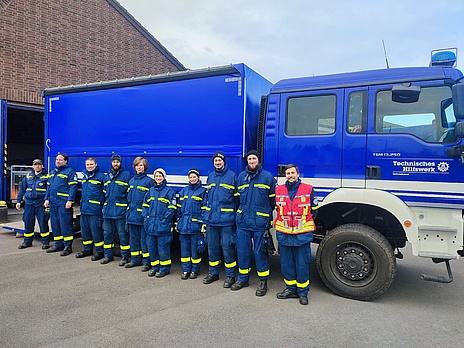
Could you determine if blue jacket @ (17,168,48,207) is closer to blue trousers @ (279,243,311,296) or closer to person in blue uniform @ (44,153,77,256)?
person in blue uniform @ (44,153,77,256)

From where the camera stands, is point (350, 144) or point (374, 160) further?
point (350, 144)

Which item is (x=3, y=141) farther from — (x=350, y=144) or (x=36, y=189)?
(x=350, y=144)

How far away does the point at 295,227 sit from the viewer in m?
4.43

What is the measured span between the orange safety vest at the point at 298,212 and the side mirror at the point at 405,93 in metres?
1.41

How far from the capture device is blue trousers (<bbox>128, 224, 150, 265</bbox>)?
573cm

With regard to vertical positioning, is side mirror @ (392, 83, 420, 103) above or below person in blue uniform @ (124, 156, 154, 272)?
above

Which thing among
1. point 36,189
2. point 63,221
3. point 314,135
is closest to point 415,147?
point 314,135

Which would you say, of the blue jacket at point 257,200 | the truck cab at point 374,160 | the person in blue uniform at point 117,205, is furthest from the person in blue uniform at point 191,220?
the person in blue uniform at point 117,205

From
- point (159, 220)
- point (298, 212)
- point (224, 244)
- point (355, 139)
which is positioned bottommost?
point (224, 244)

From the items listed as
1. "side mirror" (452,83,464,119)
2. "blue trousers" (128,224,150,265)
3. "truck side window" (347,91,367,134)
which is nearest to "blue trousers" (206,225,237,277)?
"blue trousers" (128,224,150,265)

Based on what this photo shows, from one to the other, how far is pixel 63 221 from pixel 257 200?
3.70 m

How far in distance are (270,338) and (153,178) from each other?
3.16m

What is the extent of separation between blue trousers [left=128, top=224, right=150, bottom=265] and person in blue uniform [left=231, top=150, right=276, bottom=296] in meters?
1.64

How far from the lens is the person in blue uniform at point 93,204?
6172 millimetres
